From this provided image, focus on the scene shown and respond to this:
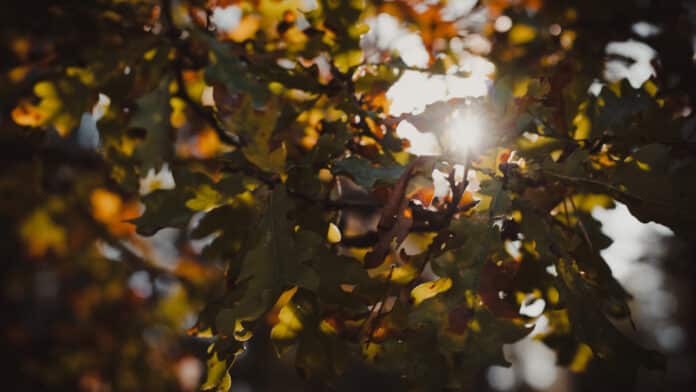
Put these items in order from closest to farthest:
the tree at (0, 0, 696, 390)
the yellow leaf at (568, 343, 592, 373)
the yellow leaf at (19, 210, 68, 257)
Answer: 1. the tree at (0, 0, 696, 390)
2. the yellow leaf at (568, 343, 592, 373)
3. the yellow leaf at (19, 210, 68, 257)

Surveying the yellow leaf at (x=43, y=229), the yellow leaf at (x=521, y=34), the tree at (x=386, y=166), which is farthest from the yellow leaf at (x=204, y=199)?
the yellow leaf at (x=43, y=229)

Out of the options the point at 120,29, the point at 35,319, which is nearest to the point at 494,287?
the point at 120,29

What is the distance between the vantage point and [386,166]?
1131mm

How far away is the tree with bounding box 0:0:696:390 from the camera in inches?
40.4

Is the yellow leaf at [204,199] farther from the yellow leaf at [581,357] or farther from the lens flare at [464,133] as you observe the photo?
the yellow leaf at [581,357]

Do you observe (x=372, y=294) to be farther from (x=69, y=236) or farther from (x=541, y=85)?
(x=69, y=236)

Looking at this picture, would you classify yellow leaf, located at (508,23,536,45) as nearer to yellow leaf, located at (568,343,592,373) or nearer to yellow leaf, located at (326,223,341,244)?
yellow leaf, located at (326,223,341,244)

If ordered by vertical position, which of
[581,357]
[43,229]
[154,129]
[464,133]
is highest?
[464,133]

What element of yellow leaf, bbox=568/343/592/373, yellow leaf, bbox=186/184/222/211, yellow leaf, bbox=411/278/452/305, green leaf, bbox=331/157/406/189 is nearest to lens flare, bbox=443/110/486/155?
green leaf, bbox=331/157/406/189

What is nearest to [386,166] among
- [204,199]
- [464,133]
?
[464,133]

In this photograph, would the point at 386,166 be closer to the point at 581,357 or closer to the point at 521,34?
the point at 521,34

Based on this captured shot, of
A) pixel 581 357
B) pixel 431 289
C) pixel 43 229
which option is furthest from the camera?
pixel 43 229

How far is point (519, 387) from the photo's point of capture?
22.6 m

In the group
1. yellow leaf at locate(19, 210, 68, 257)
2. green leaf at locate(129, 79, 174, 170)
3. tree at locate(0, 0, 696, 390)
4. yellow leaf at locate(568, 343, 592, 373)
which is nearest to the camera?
tree at locate(0, 0, 696, 390)
